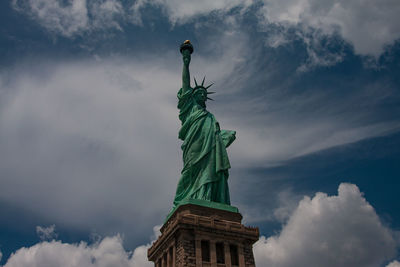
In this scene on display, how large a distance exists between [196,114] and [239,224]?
1333 centimetres

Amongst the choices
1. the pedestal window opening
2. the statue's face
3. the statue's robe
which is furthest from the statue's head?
the pedestal window opening

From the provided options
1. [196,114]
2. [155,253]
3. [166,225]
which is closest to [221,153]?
[196,114]

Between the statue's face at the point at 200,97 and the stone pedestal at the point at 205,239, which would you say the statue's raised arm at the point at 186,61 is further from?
Result: the stone pedestal at the point at 205,239

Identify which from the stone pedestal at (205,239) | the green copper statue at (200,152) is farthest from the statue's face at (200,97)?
the stone pedestal at (205,239)

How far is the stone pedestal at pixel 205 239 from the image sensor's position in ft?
106

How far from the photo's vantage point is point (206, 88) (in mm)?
47219

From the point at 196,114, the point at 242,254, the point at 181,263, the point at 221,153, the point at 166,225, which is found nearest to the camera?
the point at 181,263

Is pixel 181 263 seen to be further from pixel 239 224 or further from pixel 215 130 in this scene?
pixel 215 130

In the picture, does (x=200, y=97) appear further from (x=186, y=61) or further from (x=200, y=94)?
(x=186, y=61)

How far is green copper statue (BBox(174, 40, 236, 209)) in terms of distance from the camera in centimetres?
3847

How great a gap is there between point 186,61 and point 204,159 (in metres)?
12.9

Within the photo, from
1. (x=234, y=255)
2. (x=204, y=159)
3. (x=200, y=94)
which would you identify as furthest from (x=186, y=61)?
(x=234, y=255)

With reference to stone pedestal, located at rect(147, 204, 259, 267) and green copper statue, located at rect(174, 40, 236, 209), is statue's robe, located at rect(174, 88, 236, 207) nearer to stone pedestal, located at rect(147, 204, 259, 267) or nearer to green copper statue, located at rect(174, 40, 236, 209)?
green copper statue, located at rect(174, 40, 236, 209)

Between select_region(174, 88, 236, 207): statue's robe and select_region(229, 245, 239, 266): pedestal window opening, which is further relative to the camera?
select_region(174, 88, 236, 207): statue's robe
